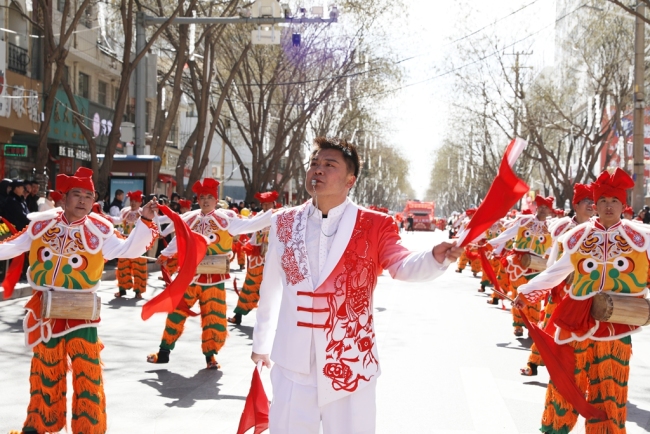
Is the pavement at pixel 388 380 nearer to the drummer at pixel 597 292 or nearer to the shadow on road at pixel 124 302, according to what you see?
the shadow on road at pixel 124 302

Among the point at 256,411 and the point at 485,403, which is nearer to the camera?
the point at 256,411

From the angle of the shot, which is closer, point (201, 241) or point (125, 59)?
point (201, 241)

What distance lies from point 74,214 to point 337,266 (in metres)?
2.59

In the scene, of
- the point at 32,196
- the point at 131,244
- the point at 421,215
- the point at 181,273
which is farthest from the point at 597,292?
the point at 421,215

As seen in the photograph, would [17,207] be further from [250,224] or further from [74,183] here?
[74,183]

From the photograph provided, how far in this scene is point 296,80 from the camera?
3384cm

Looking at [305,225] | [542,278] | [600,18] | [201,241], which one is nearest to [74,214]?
[201,241]

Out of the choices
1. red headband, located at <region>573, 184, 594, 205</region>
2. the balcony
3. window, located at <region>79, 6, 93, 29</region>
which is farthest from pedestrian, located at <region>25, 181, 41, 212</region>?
window, located at <region>79, 6, 93, 29</region>

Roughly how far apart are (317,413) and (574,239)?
2874mm

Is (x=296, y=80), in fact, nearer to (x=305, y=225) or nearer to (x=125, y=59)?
(x=125, y=59)

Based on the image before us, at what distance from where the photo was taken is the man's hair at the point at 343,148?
4285mm

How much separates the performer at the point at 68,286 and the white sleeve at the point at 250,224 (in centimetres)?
214

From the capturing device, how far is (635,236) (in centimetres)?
595

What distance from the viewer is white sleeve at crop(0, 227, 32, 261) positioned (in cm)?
586
